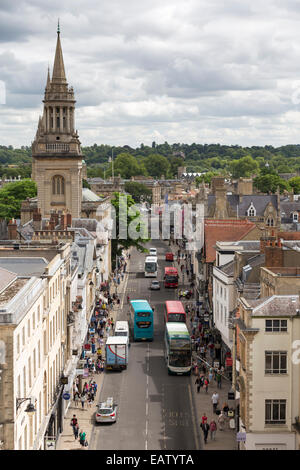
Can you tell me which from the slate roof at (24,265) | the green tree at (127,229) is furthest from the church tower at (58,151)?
the slate roof at (24,265)

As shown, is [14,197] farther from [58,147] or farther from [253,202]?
[58,147]

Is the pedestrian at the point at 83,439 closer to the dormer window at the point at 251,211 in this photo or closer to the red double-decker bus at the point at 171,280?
the red double-decker bus at the point at 171,280

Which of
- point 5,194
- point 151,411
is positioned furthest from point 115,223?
point 151,411

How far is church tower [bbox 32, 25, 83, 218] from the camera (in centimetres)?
9644

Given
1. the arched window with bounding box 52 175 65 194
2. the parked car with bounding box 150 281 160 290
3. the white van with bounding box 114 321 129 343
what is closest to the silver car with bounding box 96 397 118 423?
the white van with bounding box 114 321 129 343

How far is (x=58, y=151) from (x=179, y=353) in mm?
46195

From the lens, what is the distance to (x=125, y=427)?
153 ft

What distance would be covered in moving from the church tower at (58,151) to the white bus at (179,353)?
140 ft

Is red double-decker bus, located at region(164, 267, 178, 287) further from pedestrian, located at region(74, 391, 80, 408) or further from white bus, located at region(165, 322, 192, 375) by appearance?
pedestrian, located at region(74, 391, 80, 408)

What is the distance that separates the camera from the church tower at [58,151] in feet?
316

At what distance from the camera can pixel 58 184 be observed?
98.1m

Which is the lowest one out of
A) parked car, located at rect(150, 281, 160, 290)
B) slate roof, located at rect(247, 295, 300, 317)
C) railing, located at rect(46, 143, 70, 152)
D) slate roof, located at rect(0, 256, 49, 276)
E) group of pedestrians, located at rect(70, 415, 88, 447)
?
group of pedestrians, located at rect(70, 415, 88, 447)

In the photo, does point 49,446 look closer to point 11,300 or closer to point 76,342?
point 11,300

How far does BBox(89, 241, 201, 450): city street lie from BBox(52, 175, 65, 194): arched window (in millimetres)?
32622
